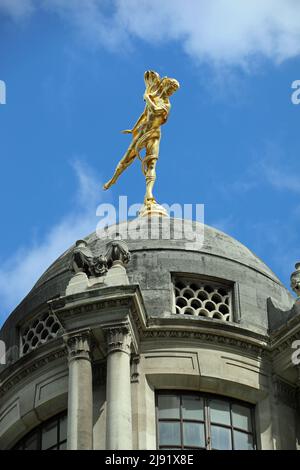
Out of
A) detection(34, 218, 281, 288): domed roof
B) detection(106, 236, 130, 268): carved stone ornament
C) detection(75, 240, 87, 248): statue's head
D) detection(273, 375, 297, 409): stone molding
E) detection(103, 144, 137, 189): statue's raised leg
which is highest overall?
detection(103, 144, 137, 189): statue's raised leg

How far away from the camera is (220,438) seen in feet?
142

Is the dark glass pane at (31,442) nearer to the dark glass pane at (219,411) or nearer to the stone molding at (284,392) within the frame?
the dark glass pane at (219,411)

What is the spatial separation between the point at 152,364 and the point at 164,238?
427 cm

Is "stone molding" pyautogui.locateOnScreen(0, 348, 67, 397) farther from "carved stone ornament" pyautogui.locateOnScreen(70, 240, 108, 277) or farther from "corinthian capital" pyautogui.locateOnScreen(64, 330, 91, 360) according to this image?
"carved stone ornament" pyautogui.locateOnScreen(70, 240, 108, 277)

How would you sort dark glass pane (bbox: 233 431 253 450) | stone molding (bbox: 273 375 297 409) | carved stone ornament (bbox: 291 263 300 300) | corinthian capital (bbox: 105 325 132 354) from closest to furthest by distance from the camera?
corinthian capital (bbox: 105 325 132 354) → dark glass pane (bbox: 233 431 253 450) → stone molding (bbox: 273 375 297 409) → carved stone ornament (bbox: 291 263 300 300)

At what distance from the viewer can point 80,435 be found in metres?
41.0

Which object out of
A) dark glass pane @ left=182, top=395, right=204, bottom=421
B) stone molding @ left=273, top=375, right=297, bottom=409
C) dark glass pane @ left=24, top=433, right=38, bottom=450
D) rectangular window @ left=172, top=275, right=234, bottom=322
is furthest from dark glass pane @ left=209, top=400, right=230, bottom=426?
dark glass pane @ left=24, top=433, right=38, bottom=450

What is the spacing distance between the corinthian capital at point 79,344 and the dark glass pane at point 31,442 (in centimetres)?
286

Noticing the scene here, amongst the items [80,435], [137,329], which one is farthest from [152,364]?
[80,435]

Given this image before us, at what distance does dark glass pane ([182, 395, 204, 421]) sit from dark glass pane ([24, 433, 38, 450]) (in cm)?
365

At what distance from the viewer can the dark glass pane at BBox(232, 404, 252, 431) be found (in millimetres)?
43875
